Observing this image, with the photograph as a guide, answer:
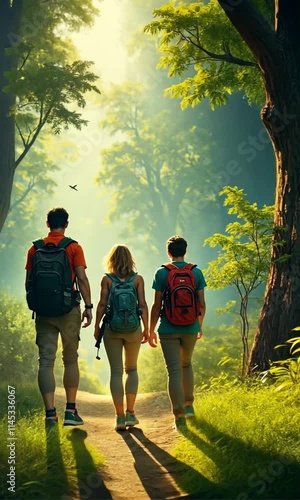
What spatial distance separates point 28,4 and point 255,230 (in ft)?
30.3

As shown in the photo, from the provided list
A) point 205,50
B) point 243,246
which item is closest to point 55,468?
point 243,246

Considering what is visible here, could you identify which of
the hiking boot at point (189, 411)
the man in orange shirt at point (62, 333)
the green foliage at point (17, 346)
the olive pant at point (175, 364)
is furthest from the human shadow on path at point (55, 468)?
the green foliage at point (17, 346)

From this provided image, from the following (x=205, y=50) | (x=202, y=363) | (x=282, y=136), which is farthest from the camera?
(x=202, y=363)

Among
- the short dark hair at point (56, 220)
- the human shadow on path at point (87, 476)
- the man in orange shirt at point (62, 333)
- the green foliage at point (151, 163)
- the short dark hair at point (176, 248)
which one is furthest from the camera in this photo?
the green foliage at point (151, 163)

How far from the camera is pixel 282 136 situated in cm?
877

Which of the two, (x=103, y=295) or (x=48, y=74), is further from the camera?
(x=48, y=74)

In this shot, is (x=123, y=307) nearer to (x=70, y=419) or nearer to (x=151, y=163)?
(x=70, y=419)

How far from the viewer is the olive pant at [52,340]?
672 centimetres

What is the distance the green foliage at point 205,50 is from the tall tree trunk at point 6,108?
4394 mm

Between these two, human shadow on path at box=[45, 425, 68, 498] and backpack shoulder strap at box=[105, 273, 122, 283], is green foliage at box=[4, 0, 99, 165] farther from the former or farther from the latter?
human shadow on path at box=[45, 425, 68, 498]

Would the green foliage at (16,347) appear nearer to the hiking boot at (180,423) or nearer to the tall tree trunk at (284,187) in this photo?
the tall tree trunk at (284,187)

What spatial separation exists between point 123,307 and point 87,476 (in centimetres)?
200

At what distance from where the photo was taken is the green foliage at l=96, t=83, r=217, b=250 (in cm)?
3981

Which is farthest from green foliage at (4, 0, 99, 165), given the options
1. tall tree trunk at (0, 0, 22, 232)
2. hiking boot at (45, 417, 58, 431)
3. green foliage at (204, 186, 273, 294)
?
hiking boot at (45, 417, 58, 431)
